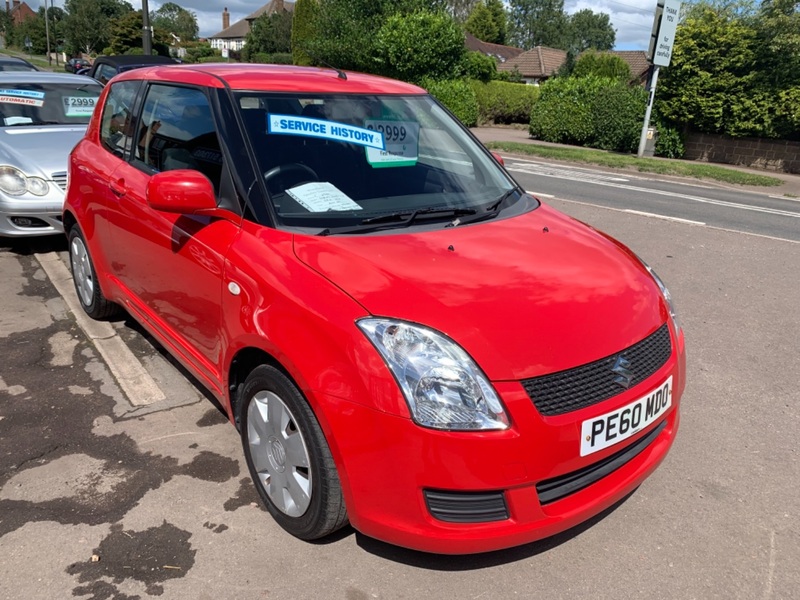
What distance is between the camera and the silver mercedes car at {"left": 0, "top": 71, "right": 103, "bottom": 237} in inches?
242

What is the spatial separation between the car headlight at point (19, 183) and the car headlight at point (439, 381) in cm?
524

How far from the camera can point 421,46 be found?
26734 millimetres

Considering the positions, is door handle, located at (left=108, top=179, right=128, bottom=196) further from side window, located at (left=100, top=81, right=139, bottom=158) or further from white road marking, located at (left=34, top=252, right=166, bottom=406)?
white road marking, located at (left=34, top=252, right=166, bottom=406)

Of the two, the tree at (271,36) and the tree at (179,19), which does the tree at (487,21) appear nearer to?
the tree at (271,36)

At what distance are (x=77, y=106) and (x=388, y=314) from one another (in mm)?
7069

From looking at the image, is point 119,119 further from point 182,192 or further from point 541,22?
point 541,22

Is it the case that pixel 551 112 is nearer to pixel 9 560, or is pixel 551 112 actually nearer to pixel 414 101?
pixel 414 101

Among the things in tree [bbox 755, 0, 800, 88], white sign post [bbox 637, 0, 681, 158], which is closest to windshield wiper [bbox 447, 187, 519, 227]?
white sign post [bbox 637, 0, 681, 158]

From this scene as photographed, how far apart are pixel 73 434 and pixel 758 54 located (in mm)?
21108

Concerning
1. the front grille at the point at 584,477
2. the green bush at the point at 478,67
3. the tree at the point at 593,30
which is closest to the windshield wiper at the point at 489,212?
the front grille at the point at 584,477

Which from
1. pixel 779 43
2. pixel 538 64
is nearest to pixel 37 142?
pixel 779 43

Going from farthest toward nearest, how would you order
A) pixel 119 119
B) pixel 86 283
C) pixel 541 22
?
1. pixel 541 22
2. pixel 86 283
3. pixel 119 119

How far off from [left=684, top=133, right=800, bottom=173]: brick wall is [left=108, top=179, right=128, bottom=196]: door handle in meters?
20.5

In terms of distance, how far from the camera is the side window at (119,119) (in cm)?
405
